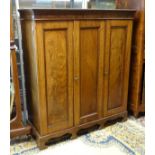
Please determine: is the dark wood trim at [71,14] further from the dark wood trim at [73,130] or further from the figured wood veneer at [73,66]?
the dark wood trim at [73,130]

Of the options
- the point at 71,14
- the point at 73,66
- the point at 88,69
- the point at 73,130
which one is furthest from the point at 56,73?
the point at 73,130

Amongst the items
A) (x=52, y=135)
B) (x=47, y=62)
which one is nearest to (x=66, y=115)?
(x=52, y=135)

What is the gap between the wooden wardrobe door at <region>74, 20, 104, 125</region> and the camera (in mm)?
1943

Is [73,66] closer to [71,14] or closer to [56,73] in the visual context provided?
[56,73]

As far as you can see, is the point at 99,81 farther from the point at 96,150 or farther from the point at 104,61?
the point at 96,150

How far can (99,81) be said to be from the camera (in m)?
2.17

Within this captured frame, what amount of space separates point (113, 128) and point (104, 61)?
31.6 inches

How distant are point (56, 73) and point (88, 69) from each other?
36 cm

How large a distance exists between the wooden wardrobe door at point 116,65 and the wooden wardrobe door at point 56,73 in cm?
45

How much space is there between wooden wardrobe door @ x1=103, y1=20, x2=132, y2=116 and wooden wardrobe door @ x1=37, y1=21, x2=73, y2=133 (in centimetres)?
45

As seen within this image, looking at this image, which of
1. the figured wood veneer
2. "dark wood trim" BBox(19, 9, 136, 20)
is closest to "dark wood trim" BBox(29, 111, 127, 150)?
the figured wood veneer

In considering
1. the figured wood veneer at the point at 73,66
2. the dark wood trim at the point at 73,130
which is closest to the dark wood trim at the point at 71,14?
the figured wood veneer at the point at 73,66

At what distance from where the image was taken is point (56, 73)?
6.19 ft
